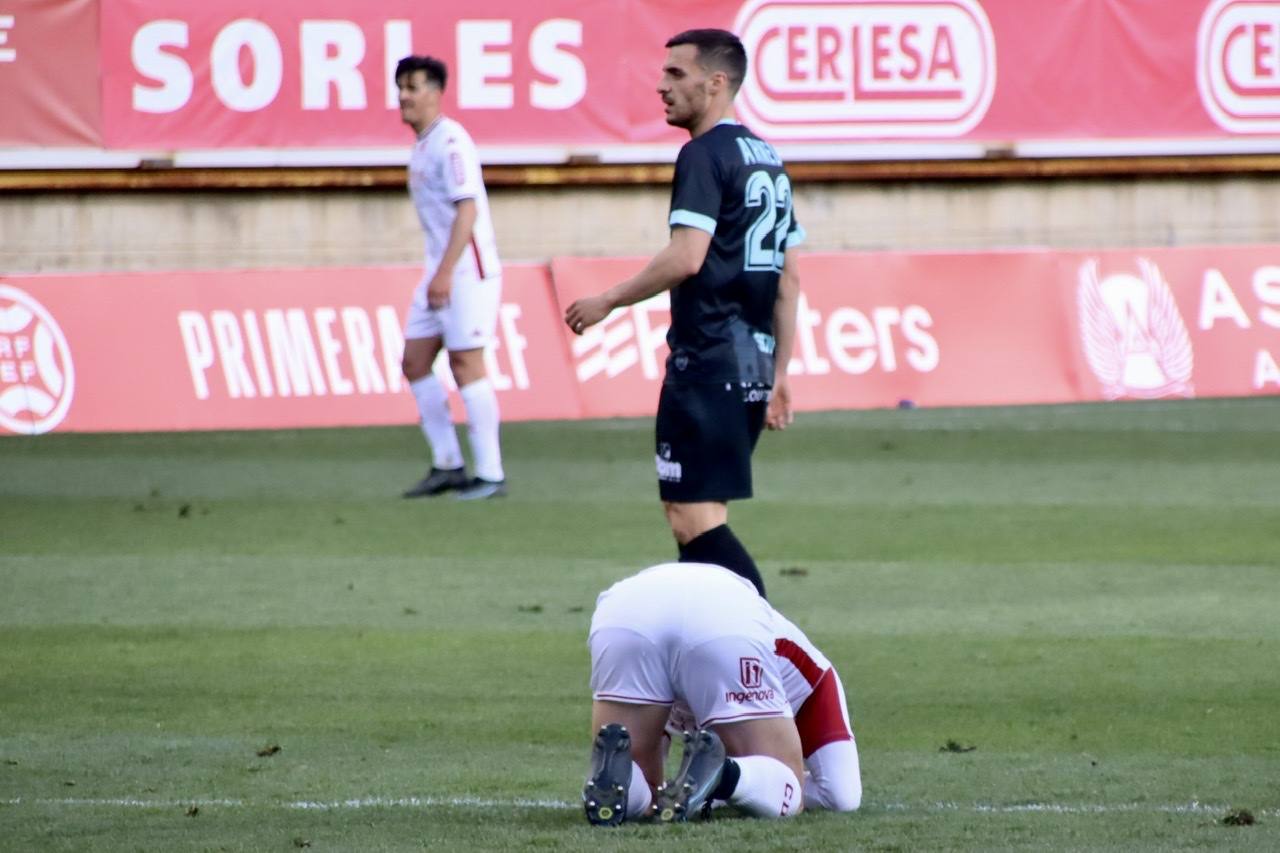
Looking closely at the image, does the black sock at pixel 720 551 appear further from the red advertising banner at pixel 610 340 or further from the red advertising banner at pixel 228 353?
the red advertising banner at pixel 610 340

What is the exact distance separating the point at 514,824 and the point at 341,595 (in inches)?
160

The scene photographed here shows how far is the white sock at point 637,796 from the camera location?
4.94 m

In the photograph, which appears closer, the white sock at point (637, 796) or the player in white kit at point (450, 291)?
the white sock at point (637, 796)

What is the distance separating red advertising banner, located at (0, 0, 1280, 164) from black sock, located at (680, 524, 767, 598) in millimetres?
11994

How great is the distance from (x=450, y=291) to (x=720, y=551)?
542 cm

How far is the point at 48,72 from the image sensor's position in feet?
56.2

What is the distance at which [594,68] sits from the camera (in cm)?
1812

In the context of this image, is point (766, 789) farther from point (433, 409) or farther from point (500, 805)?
point (433, 409)

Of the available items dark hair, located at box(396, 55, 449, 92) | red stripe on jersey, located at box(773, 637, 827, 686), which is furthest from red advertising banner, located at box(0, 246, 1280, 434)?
red stripe on jersey, located at box(773, 637, 827, 686)

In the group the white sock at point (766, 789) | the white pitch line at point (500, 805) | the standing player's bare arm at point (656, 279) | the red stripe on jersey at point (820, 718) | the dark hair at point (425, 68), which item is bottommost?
the white pitch line at point (500, 805)

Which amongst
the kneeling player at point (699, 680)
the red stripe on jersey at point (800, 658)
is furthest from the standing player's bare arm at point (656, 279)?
the red stripe on jersey at point (800, 658)

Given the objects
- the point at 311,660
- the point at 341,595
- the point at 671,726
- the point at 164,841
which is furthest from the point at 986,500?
the point at 164,841

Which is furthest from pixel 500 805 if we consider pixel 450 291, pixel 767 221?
pixel 450 291

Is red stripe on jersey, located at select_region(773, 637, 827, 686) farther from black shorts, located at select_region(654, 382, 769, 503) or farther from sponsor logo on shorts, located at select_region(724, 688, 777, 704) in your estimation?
black shorts, located at select_region(654, 382, 769, 503)
